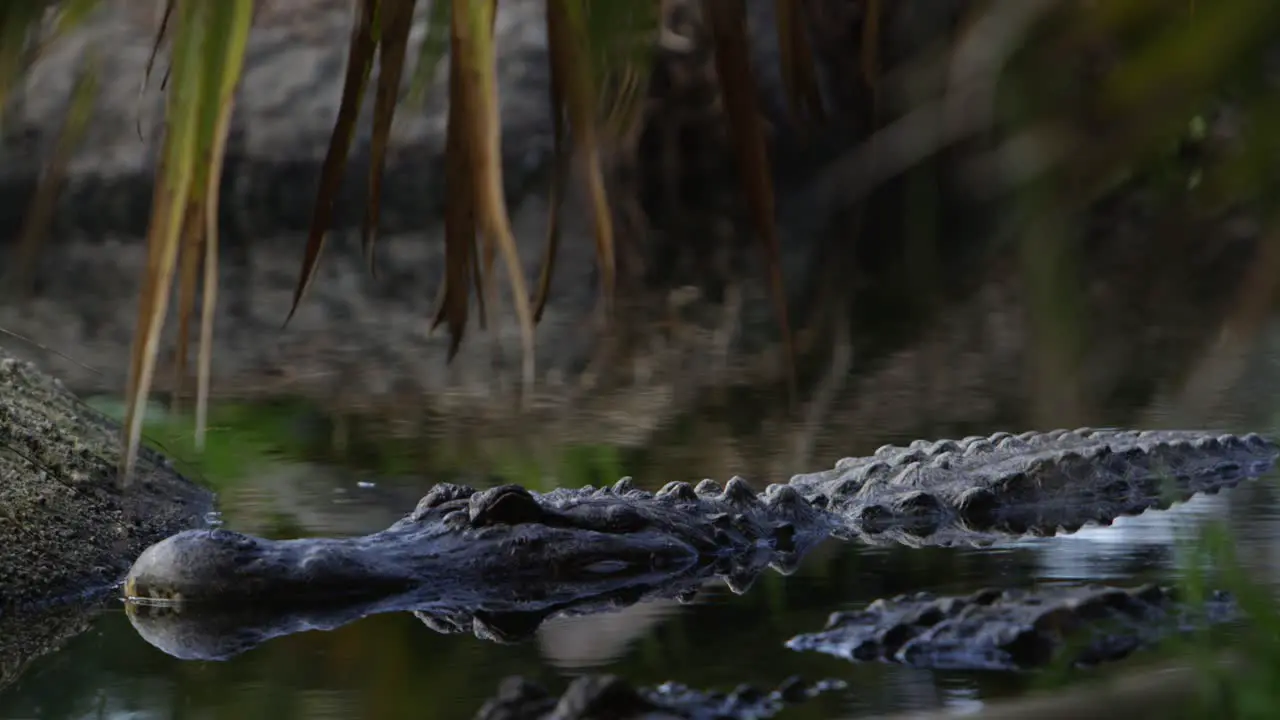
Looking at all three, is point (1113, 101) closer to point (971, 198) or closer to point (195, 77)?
point (971, 198)

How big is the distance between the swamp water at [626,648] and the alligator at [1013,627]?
0.07 m

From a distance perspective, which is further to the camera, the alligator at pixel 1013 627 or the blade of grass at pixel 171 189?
the alligator at pixel 1013 627

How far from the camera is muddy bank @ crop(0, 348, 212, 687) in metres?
3.89

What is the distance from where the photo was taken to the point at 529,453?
5.89 m

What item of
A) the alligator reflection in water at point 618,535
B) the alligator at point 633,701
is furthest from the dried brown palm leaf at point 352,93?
the alligator reflection in water at point 618,535

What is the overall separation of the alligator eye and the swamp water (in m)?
0.42

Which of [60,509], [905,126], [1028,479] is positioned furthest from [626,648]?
[905,126]

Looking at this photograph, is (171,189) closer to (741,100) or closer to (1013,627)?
(741,100)

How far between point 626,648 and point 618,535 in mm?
852

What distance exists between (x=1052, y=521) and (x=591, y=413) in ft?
8.05

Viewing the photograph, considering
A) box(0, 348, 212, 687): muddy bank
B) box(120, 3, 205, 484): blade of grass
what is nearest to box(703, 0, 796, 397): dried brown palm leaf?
box(120, 3, 205, 484): blade of grass

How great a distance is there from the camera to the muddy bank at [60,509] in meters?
3.89

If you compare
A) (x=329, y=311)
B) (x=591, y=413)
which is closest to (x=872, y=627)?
(x=591, y=413)

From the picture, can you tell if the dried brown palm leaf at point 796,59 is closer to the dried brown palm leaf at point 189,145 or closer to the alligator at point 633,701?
the dried brown palm leaf at point 189,145
